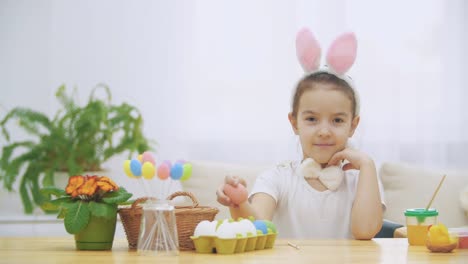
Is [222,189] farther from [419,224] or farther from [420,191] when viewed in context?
[420,191]

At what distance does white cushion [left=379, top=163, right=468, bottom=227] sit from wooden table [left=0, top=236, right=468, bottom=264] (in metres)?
1.61

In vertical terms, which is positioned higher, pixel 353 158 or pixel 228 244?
pixel 353 158

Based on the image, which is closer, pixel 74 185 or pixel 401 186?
pixel 74 185

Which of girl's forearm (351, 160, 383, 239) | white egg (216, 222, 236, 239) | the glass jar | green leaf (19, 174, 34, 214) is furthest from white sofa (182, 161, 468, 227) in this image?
white egg (216, 222, 236, 239)

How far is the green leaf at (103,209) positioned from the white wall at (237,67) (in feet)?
8.64

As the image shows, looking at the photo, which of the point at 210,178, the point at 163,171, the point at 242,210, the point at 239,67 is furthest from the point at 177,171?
the point at 239,67

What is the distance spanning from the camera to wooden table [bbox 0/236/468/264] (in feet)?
4.66

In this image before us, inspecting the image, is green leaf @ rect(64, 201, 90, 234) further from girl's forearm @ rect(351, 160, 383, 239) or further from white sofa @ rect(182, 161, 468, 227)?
white sofa @ rect(182, 161, 468, 227)

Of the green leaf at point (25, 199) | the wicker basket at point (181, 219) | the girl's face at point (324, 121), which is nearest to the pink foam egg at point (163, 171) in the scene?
the wicker basket at point (181, 219)

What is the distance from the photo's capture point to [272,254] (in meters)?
1.53

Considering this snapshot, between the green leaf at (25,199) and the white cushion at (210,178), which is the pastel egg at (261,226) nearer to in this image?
the white cushion at (210,178)

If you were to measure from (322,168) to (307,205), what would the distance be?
0.39ft

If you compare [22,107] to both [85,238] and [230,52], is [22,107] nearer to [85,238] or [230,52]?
[230,52]

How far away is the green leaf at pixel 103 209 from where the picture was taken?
156 cm
